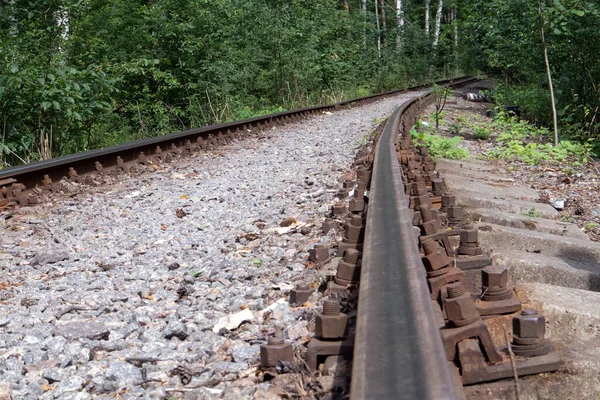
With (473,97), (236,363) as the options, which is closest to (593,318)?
(236,363)

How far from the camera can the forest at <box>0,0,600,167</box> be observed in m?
8.50

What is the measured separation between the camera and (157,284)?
10.7ft

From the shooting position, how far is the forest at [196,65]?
8500mm

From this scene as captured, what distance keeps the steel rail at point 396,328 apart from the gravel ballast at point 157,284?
39 centimetres

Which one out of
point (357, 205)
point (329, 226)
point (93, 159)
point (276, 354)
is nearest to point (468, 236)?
point (276, 354)

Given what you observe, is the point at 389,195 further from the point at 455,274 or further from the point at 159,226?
the point at 159,226

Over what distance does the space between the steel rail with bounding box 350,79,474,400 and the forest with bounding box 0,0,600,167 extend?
6357mm

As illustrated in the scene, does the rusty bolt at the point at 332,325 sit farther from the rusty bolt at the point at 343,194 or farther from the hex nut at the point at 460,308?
the rusty bolt at the point at 343,194

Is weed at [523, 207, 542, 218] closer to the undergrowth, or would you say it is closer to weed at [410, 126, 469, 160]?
weed at [410, 126, 469, 160]

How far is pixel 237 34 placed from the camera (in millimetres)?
18203

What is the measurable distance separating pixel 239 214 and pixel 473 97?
17936 millimetres

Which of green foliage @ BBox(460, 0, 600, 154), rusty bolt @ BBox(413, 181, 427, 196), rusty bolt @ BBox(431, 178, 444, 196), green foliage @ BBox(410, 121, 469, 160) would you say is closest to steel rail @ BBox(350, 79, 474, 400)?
rusty bolt @ BBox(413, 181, 427, 196)

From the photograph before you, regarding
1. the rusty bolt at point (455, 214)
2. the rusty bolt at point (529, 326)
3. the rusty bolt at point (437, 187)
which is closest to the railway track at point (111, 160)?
the rusty bolt at point (437, 187)

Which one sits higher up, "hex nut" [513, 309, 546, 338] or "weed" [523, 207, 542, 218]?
"hex nut" [513, 309, 546, 338]
